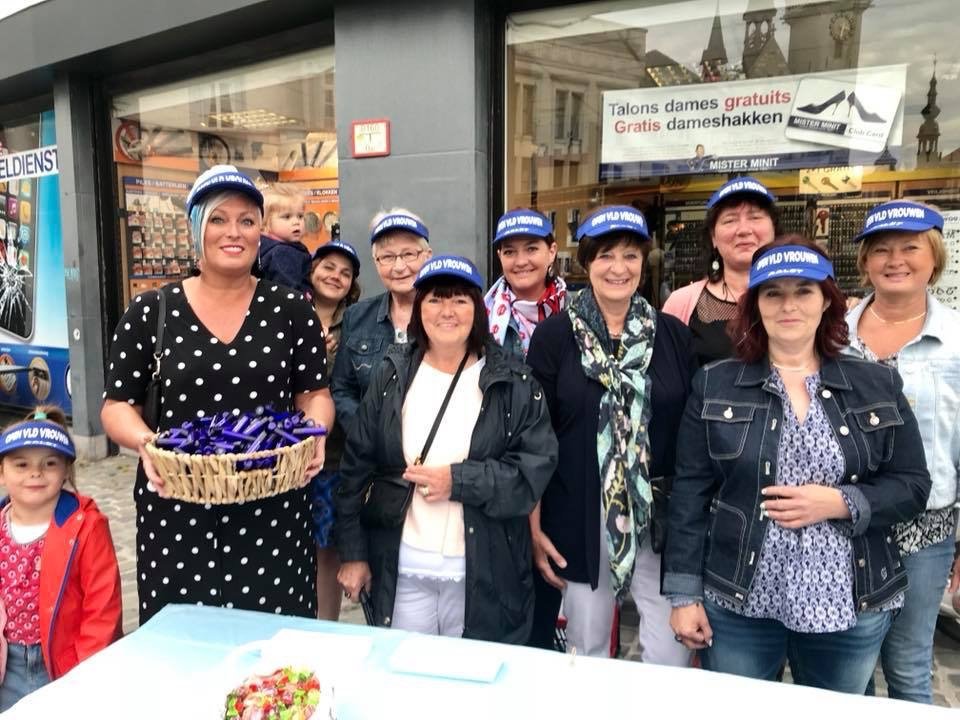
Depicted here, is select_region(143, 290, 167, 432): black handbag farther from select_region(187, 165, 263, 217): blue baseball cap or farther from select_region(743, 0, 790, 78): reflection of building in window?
select_region(743, 0, 790, 78): reflection of building in window

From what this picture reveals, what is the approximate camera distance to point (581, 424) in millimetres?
2719

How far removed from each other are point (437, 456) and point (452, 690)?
1.03 m

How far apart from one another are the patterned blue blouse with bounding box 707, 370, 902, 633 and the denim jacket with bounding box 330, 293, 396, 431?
1.74 m

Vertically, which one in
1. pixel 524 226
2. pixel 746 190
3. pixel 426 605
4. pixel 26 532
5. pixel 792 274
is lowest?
pixel 426 605

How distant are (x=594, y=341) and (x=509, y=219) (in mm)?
935

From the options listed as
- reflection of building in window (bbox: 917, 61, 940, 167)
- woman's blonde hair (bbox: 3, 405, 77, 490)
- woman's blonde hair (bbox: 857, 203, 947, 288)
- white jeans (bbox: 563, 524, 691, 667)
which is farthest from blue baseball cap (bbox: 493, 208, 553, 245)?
reflection of building in window (bbox: 917, 61, 940, 167)

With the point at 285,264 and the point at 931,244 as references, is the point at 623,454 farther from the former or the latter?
the point at 285,264

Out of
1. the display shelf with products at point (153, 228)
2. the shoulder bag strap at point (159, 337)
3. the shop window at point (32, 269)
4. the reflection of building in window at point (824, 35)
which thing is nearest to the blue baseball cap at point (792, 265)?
the shoulder bag strap at point (159, 337)

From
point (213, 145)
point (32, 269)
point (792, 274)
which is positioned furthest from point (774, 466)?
point (32, 269)

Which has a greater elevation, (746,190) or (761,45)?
(761,45)

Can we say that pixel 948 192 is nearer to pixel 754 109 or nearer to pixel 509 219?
pixel 754 109

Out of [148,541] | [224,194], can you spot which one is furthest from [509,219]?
[148,541]

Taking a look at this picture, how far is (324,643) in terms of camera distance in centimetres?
173

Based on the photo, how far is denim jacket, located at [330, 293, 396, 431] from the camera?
3.17m
